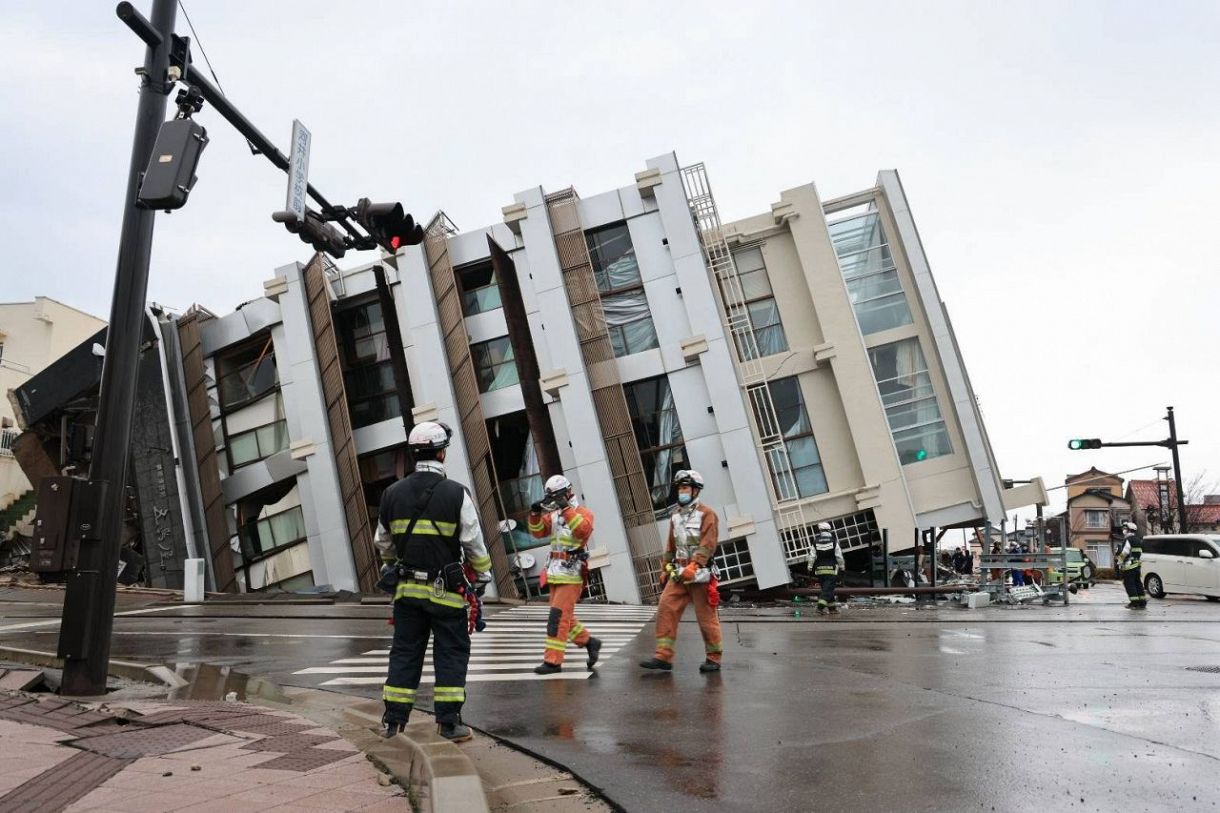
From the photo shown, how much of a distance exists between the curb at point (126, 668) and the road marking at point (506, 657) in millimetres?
1176

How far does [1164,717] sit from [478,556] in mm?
4303

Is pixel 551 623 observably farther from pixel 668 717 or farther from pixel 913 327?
pixel 913 327

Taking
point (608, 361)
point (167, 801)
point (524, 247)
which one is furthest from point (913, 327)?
point (167, 801)

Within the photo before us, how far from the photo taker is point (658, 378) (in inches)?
963

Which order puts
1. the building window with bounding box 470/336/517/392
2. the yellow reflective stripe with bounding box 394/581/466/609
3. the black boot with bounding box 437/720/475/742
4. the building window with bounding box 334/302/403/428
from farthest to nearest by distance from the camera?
the building window with bounding box 334/302/403/428
the building window with bounding box 470/336/517/392
the yellow reflective stripe with bounding box 394/581/466/609
the black boot with bounding box 437/720/475/742

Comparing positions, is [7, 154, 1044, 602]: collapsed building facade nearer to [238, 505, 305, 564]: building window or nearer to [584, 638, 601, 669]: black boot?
[238, 505, 305, 564]: building window

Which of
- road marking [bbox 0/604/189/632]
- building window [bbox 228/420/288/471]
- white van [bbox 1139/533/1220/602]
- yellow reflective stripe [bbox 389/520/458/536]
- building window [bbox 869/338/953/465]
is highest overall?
building window [bbox 228/420/288/471]

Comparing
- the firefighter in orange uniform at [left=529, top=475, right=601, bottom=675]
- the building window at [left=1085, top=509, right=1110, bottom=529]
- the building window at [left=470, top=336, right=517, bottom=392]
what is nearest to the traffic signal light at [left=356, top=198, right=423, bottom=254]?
the firefighter in orange uniform at [left=529, top=475, right=601, bottom=675]

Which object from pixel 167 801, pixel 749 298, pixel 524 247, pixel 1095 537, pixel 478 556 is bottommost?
pixel 1095 537

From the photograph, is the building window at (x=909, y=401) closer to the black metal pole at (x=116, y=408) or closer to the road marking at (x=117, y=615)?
the road marking at (x=117, y=615)

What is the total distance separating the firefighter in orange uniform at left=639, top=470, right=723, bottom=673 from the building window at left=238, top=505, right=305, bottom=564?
20879 millimetres

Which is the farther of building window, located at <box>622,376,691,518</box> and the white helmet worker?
building window, located at <box>622,376,691,518</box>

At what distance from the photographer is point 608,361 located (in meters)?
24.2

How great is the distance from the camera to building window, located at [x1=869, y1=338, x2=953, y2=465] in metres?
24.4
